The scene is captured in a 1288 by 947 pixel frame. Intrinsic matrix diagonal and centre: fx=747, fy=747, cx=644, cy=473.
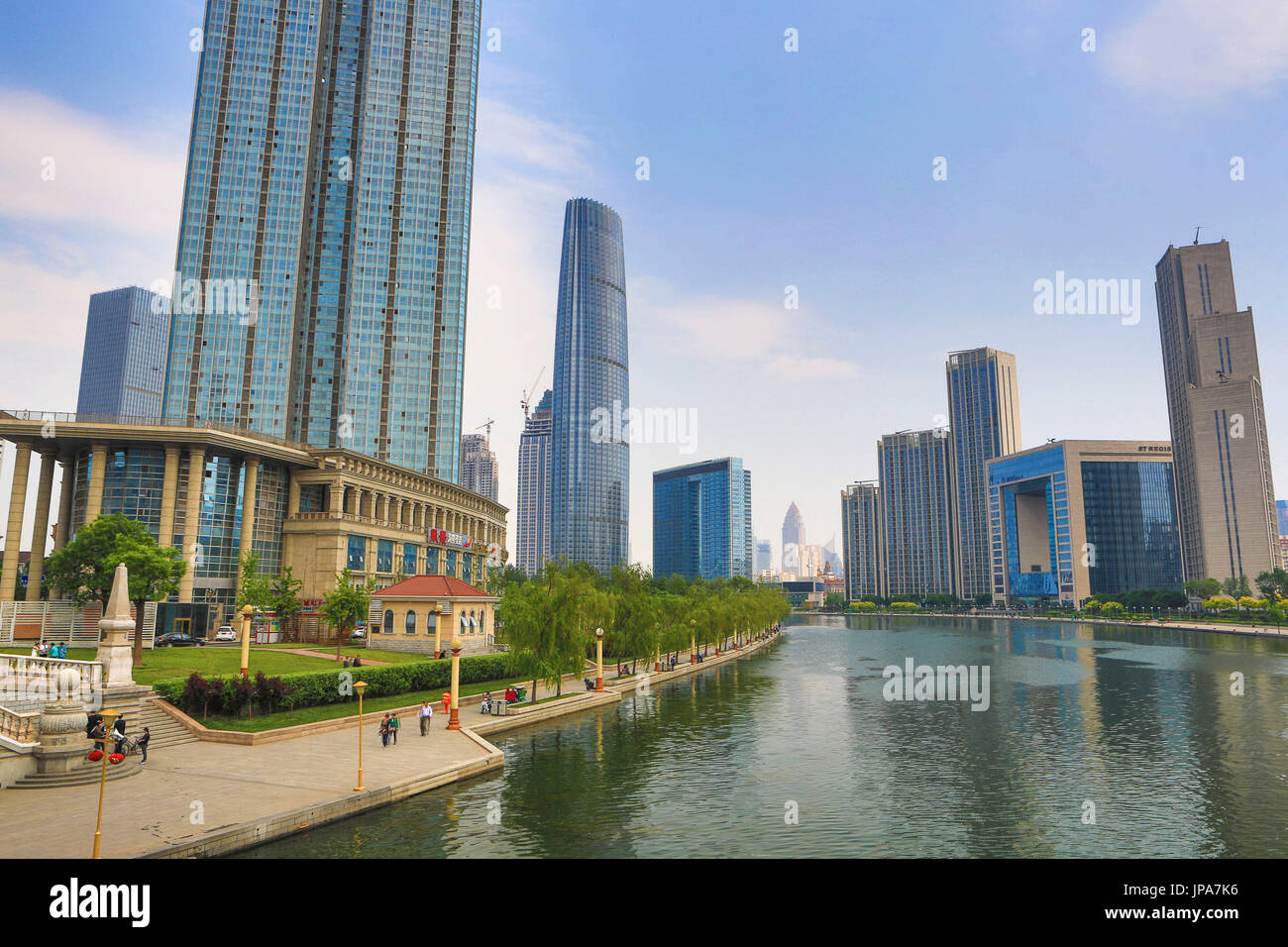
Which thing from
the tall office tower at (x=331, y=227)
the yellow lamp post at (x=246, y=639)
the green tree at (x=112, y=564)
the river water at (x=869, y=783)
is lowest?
the river water at (x=869, y=783)

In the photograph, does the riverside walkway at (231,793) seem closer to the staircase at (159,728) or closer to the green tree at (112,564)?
the staircase at (159,728)

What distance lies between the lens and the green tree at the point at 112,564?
52375 mm

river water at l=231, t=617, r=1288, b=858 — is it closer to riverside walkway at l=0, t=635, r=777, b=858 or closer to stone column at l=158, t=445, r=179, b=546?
riverside walkway at l=0, t=635, r=777, b=858

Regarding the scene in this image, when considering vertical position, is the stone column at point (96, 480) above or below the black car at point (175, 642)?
above

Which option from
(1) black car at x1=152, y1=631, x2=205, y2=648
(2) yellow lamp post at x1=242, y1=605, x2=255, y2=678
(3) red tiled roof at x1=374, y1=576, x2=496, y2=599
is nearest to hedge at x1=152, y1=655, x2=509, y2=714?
(2) yellow lamp post at x1=242, y1=605, x2=255, y2=678

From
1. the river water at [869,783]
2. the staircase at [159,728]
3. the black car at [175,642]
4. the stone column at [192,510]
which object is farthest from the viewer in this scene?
the stone column at [192,510]

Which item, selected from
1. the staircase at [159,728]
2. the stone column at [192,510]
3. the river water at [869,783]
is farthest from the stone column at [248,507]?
the staircase at [159,728]

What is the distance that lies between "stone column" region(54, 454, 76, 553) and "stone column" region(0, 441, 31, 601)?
3.71 m

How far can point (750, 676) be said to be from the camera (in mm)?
77438

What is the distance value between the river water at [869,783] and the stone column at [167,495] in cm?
5677

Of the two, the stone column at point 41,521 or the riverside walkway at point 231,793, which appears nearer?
the riverside walkway at point 231,793

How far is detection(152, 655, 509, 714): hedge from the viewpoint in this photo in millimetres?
38219
